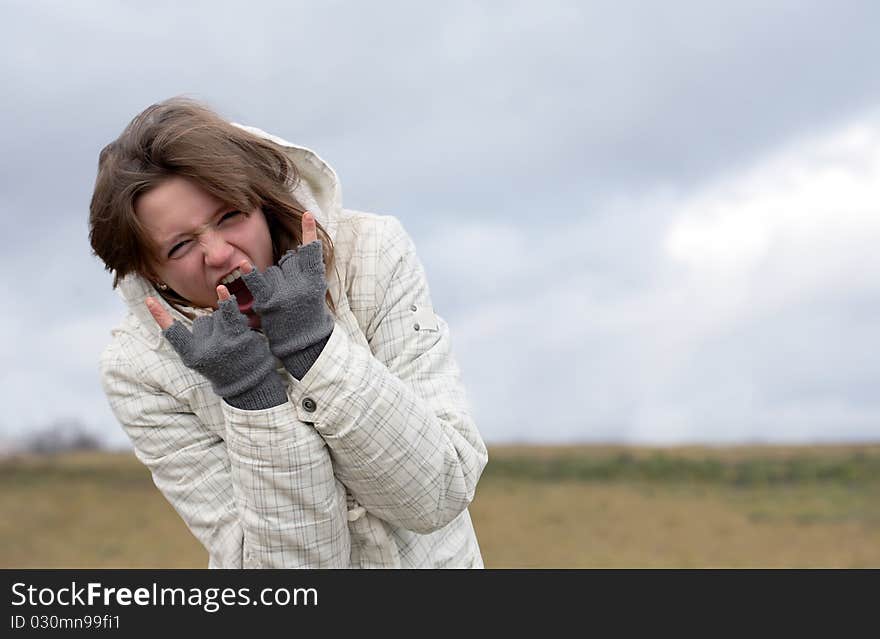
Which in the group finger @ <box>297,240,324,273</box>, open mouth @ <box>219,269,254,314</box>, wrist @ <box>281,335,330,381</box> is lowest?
wrist @ <box>281,335,330,381</box>

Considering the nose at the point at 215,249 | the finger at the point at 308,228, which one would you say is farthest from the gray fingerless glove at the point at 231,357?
the finger at the point at 308,228

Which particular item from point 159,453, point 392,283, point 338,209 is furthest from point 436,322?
point 159,453

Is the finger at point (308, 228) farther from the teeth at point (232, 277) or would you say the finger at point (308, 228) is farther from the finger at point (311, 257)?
the teeth at point (232, 277)

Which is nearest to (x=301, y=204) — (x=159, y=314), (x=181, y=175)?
(x=181, y=175)

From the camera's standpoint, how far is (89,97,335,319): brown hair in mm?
1874

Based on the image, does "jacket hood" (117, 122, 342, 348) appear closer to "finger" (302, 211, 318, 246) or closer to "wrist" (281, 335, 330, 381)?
"finger" (302, 211, 318, 246)

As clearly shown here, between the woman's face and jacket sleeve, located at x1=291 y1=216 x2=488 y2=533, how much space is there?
27 centimetres

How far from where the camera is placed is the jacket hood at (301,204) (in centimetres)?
207

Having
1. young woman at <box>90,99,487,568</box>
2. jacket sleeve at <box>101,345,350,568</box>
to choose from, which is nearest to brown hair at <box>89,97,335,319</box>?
young woman at <box>90,99,487,568</box>

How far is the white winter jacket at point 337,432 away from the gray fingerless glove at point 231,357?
0.04m

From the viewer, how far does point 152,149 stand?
6.23ft

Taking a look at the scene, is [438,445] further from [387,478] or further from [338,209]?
[338,209]

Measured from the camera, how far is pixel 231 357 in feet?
5.89

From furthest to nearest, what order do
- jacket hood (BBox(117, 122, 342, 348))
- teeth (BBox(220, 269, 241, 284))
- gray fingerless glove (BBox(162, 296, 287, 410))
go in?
jacket hood (BBox(117, 122, 342, 348)) < teeth (BBox(220, 269, 241, 284)) < gray fingerless glove (BBox(162, 296, 287, 410))
